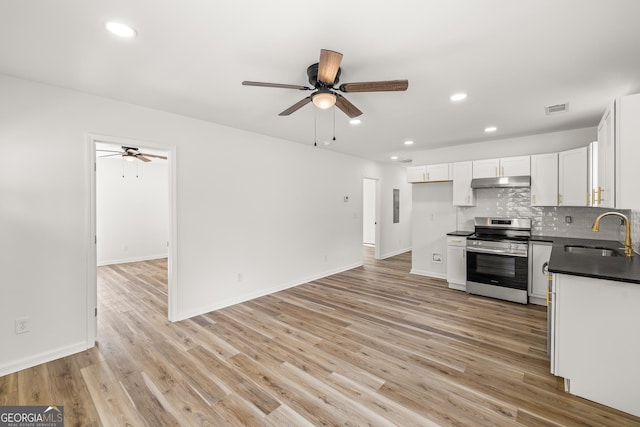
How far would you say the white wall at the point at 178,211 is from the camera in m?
2.51

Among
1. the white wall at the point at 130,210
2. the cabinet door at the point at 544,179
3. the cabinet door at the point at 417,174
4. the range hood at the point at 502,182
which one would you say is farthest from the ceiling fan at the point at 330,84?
the white wall at the point at 130,210

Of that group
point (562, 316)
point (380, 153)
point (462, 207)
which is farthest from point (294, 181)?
point (562, 316)

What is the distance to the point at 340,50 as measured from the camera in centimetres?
204

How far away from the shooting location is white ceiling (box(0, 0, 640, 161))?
163 centimetres

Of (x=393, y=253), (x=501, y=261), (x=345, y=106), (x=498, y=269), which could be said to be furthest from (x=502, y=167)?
(x=393, y=253)

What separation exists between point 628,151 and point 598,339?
1.40 metres

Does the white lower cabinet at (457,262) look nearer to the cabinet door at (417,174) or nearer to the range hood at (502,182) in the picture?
the range hood at (502,182)

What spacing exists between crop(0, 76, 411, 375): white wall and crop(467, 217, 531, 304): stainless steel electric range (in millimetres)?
2612

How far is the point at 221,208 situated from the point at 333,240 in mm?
2659

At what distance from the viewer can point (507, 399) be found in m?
2.10

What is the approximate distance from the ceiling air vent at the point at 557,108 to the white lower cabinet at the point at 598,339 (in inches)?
83.9

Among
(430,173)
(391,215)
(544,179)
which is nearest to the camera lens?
(544,179)

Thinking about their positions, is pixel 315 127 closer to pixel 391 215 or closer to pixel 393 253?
pixel 391 215

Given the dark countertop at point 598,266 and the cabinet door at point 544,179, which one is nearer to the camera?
the dark countertop at point 598,266
